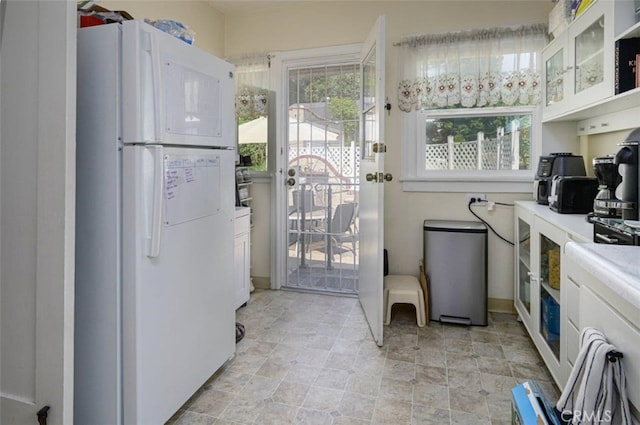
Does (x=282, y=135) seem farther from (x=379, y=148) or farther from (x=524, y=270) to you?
(x=524, y=270)

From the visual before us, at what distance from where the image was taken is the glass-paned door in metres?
3.52

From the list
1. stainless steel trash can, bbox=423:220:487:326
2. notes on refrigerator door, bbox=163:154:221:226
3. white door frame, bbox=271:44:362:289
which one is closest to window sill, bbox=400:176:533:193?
stainless steel trash can, bbox=423:220:487:326

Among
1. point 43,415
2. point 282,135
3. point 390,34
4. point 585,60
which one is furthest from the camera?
point 282,135

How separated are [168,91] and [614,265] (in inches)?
64.0

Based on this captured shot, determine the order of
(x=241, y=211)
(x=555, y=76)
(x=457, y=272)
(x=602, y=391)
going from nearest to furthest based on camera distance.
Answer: (x=602, y=391)
(x=555, y=76)
(x=457, y=272)
(x=241, y=211)

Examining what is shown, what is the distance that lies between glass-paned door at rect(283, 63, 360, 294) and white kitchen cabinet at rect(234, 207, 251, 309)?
589 mm

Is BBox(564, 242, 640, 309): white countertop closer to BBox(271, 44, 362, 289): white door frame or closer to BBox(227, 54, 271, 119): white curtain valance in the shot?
BBox(271, 44, 362, 289): white door frame

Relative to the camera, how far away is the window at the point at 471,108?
2.97 metres

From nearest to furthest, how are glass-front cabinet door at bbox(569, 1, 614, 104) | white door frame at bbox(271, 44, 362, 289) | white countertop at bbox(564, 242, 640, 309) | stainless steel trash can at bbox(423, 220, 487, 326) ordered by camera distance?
white countertop at bbox(564, 242, 640, 309) < glass-front cabinet door at bbox(569, 1, 614, 104) < stainless steel trash can at bbox(423, 220, 487, 326) < white door frame at bbox(271, 44, 362, 289)

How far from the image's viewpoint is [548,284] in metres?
2.23

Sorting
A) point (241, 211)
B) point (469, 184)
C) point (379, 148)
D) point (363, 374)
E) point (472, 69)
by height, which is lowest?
point (363, 374)

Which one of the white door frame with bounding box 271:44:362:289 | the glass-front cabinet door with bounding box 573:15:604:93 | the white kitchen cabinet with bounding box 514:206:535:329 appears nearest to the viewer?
the glass-front cabinet door with bounding box 573:15:604:93

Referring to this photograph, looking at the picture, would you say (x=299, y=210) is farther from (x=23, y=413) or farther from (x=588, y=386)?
(x=588, y=386)

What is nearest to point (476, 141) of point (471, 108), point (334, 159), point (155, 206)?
point (471, 108)
